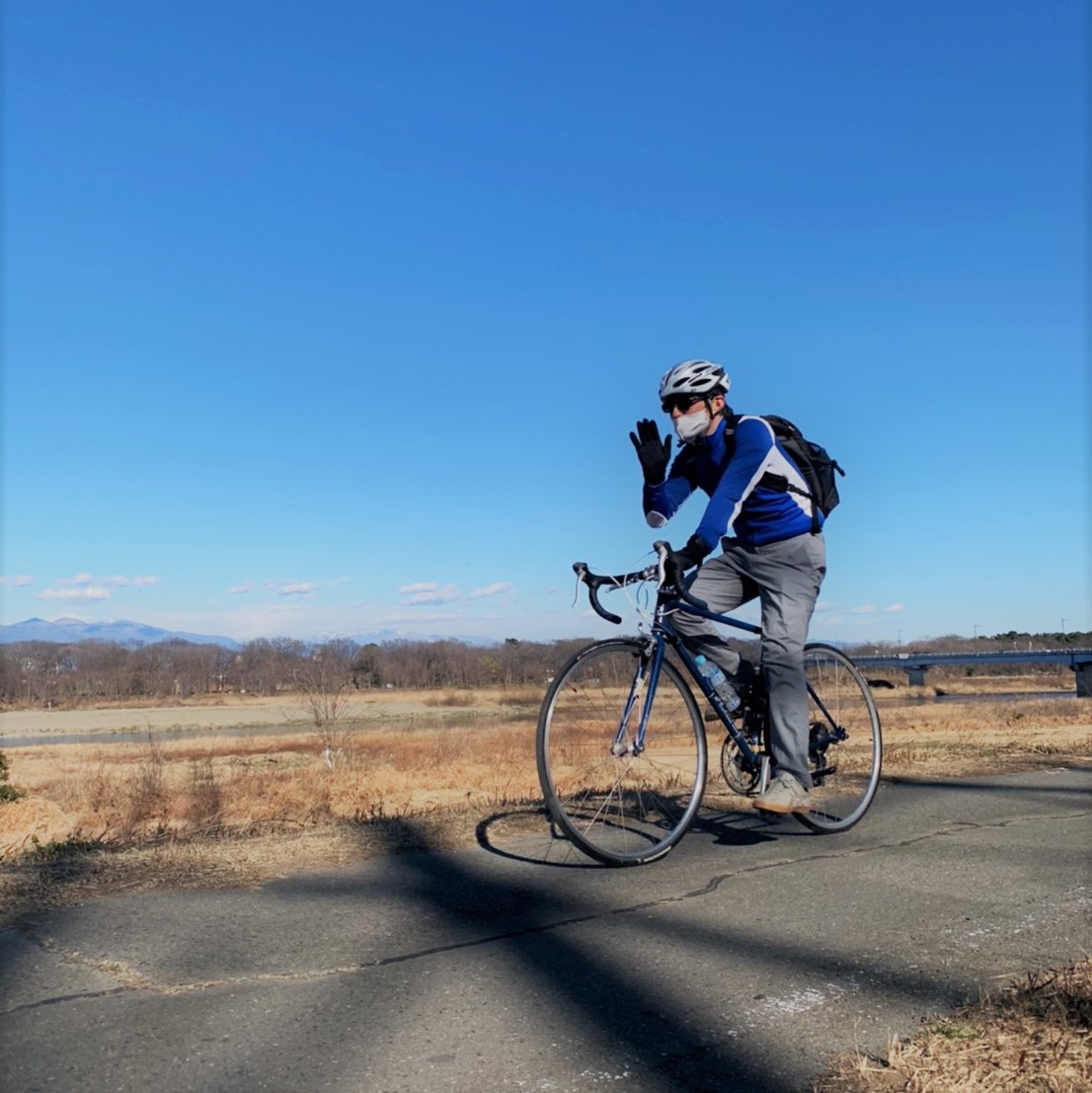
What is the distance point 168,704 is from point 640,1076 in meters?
128

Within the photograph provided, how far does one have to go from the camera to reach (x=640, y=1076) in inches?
91.7

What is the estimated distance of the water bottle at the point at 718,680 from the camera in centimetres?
516

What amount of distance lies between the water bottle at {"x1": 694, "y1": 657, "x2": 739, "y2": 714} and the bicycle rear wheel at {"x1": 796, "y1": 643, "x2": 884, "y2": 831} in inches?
19.3

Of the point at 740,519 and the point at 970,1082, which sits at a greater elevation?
the point at 740,519

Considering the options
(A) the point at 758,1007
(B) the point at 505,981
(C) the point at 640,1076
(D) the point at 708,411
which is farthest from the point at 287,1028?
(D) the point at 708,411

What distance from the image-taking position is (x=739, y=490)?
4.92 metres

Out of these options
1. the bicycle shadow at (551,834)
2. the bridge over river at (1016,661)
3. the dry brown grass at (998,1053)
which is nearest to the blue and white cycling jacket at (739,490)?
the bicycle shadow at (551,834)

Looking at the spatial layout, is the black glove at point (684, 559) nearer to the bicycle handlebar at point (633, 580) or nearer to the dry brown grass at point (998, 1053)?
the bicycle handlebar at point (633, 580)

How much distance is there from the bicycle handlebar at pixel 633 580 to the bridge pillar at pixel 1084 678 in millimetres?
76501

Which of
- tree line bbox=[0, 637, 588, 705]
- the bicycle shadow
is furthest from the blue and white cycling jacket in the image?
tree line bbox=[0, 637, 588, 705]

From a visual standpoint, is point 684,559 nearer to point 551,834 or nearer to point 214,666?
point 551,834

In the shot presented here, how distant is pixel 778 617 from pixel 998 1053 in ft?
10.2

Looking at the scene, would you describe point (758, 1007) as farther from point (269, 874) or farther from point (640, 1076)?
point (269, 874)

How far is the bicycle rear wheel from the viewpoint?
5.67 m
